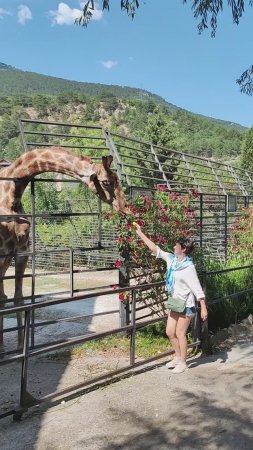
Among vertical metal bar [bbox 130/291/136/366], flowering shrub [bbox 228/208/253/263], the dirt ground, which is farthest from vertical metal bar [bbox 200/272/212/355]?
flowering shrub [bbox 228/208/253/263]

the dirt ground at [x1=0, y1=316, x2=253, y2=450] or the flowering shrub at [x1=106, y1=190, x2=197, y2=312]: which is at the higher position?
the flowering shrub at [x1=106, y1=190, x2=197, y2=312]

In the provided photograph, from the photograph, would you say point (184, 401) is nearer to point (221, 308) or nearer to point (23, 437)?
point (23, 437)

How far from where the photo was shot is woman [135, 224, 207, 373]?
547 cm

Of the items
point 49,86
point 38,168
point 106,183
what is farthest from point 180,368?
point 49,86

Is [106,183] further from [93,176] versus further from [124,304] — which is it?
[124,304]

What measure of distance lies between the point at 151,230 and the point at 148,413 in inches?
109

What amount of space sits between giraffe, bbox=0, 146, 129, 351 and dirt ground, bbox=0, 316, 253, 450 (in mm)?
1461

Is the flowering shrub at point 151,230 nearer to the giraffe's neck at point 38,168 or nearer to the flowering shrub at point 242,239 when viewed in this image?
the giraffe's neck at point 38,168

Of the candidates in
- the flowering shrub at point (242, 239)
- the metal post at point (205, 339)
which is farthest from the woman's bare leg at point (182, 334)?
the flowering shrub at point (242, 239)

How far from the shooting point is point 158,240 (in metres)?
6.53

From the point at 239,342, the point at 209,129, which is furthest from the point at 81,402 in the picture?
the point at 209,129

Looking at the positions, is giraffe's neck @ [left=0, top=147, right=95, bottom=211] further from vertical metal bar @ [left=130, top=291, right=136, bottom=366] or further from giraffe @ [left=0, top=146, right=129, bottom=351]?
vertical metal bar @ [left=130, top=291, right=136, bottom=366]

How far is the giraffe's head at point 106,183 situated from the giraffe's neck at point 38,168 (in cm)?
8

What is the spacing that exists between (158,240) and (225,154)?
214 feet
